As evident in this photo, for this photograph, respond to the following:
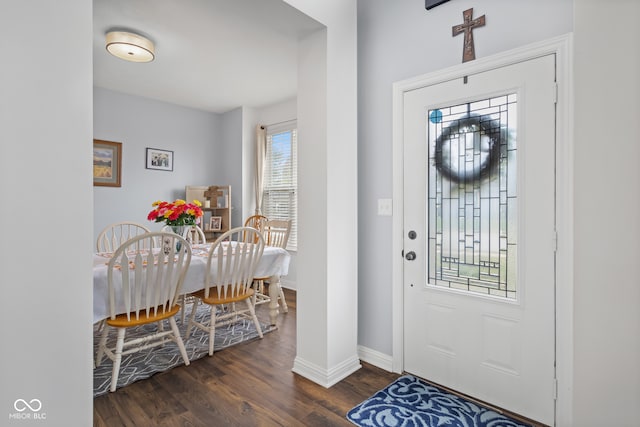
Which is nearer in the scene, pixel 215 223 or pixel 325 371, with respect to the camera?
pixel 325 371

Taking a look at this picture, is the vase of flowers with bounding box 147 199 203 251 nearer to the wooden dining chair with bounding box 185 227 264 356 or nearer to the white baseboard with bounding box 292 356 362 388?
the wooden dining chair with bounding box 185 227 264 356

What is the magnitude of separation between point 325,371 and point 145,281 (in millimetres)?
1330

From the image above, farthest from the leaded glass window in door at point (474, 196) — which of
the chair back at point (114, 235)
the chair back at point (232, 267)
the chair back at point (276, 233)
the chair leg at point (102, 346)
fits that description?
the chair back at point (114, 235)

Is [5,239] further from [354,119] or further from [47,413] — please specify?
[354,119]

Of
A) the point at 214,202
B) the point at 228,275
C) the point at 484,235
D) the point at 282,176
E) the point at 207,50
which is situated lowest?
the point at 228,275

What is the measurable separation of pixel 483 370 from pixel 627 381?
141 centimetres

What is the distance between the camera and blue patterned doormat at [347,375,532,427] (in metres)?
Answer: 1.73

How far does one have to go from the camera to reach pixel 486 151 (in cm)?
191

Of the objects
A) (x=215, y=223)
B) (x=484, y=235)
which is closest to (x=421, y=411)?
(x=484, y=235)

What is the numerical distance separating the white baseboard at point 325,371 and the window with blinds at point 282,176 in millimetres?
2429

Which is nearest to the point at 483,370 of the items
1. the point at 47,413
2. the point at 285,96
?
the point at 47,413

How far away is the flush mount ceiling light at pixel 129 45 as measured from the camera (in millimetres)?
2727

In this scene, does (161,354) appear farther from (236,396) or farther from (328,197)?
(328,197)

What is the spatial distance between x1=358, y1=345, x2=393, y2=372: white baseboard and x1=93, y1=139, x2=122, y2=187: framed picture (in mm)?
3772
